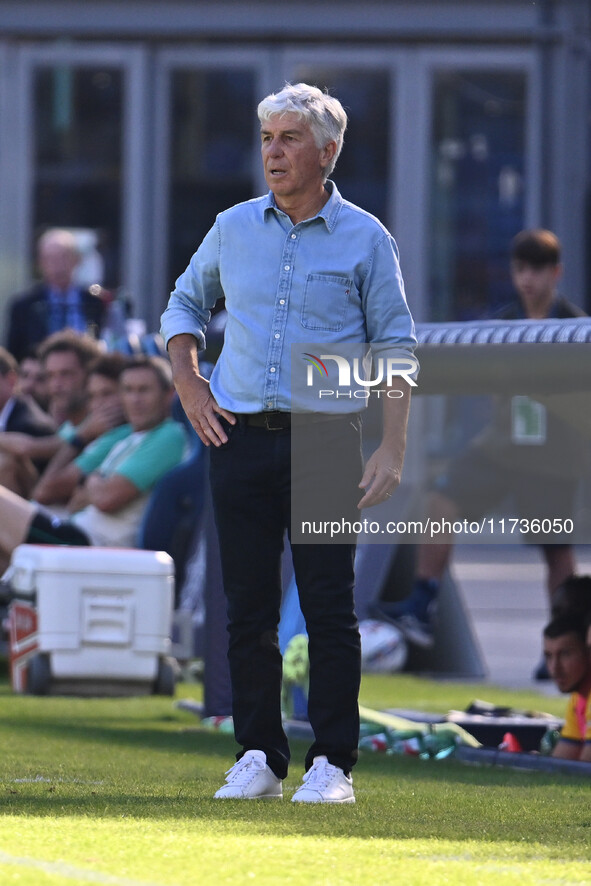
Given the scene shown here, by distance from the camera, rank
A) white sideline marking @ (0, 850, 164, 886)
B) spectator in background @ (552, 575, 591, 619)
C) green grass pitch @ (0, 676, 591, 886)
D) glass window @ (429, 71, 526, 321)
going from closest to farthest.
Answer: white sideline marking @ (0, 850, 164, 886) < green grass pitch @ (0, 676, 591, 886) < spectator in background @ (552, 575, 591, 619) < glass window @ (429, 71, 526, 321)

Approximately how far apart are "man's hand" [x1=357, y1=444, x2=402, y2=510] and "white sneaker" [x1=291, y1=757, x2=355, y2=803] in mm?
601

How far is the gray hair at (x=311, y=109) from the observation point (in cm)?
420

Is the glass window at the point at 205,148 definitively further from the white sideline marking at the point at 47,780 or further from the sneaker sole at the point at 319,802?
the sneaker sole at the point at 319,802

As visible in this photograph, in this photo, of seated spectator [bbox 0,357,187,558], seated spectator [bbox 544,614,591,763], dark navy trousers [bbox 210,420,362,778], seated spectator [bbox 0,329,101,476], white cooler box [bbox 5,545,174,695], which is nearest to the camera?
dark navy trousers [bbox 210,420,362,778]

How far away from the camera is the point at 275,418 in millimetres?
4246

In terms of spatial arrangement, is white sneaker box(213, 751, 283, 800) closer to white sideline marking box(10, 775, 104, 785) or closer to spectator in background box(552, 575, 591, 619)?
white sideline marking box(10, 775, 104, 785)

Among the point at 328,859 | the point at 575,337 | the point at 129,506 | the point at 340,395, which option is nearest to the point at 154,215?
the point at 129,506

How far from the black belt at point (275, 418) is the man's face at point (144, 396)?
16.1 ft

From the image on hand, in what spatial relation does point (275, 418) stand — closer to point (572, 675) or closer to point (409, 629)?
point (572, 675)

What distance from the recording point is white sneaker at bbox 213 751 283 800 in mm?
4242

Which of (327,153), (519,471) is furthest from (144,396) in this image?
(327,153)

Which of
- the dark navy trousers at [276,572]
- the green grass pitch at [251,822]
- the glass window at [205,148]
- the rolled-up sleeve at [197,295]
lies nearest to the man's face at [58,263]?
the glass window at [205,148]

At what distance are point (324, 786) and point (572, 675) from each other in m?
1.86

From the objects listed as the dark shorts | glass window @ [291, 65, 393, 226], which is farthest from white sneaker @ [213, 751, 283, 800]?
glass window @ [291, 65, 393, 226]
